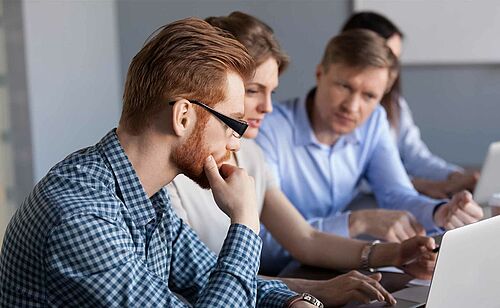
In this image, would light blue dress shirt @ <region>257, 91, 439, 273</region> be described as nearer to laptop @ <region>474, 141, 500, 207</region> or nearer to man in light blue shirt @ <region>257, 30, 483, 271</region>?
man in light blue shirt @ <region>257, 30, 483, 271</region>

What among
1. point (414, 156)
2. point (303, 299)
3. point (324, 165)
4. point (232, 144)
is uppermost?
point (232, 144)

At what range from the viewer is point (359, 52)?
8.88 feet

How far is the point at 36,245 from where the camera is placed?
1.37m

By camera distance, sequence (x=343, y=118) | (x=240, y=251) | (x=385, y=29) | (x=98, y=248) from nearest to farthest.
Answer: (x=98, y=248)
(x=240, y=251)
(x=343, y=118)
(x=385, y=29)

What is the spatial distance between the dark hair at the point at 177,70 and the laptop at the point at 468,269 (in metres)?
0.48

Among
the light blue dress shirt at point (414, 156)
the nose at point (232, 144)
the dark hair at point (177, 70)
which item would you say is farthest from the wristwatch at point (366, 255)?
the light blue dress shirt at point (414, 156)

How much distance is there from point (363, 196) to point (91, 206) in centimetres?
194

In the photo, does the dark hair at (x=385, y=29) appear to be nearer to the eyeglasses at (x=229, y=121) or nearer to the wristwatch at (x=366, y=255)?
the wristwatch at (x=366, y=255)

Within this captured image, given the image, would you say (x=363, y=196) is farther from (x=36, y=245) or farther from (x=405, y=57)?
(x=36, y=245)

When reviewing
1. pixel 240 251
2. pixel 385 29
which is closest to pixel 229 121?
pixel 240 251

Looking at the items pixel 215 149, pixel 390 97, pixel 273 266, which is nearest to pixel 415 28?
pixel 390 97

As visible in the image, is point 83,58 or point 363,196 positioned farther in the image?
point 83,58

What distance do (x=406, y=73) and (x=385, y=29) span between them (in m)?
0.93

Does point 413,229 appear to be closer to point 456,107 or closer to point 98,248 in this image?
point 98,248
